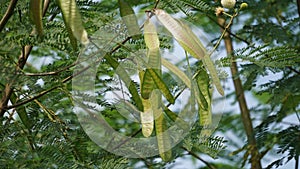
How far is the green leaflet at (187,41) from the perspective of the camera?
2.54 ft

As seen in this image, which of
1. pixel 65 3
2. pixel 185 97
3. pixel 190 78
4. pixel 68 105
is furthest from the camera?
pixel 68 105

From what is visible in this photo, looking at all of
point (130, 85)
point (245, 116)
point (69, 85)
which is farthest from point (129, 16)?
point (245, 116)

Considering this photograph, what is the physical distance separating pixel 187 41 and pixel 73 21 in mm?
137

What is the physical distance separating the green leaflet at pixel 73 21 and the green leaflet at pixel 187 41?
11 centimetres

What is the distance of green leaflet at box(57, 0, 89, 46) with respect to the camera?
701 millimetres

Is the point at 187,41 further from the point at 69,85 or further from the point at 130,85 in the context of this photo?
the point at 69,85

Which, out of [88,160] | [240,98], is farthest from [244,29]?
[88,160]

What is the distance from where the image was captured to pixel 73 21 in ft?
2.34

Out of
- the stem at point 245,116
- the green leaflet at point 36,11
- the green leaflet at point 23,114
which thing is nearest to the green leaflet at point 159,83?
the green leaflet at point 36,11

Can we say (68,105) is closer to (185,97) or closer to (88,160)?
(88,160)

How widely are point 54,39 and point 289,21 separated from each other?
2.97 ft

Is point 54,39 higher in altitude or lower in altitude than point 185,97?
higher

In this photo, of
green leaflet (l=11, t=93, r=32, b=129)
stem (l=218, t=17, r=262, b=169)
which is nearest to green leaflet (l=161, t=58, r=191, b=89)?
green leaflet (l=11, t=93, r=32, b=129)

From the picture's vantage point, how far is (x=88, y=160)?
1.20 meters
